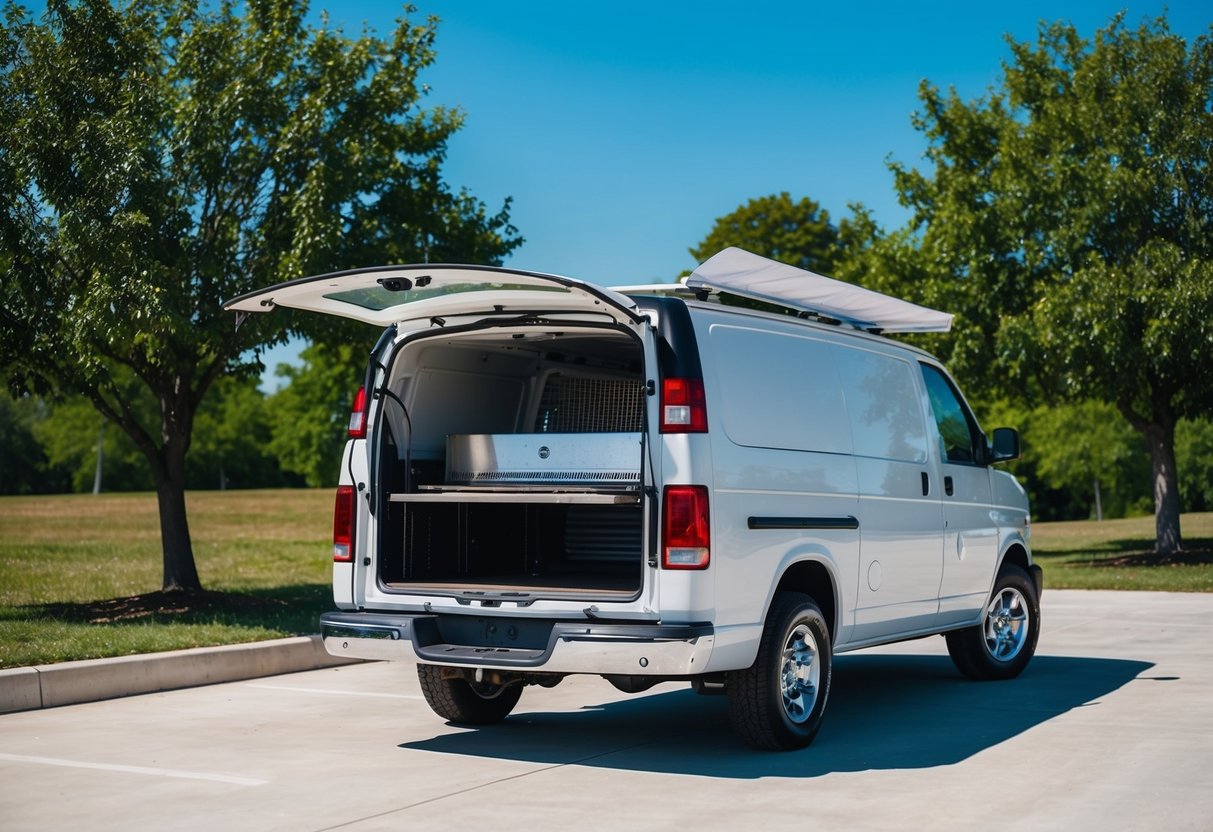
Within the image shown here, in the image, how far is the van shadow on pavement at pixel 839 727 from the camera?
7.09 metres

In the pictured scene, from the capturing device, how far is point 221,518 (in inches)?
1658

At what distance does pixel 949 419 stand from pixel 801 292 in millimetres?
1809

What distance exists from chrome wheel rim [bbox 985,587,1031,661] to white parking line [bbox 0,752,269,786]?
551 cm

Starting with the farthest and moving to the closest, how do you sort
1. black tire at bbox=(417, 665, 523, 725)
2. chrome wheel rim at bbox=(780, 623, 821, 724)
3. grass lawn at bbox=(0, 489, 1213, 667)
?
grass lawn at bbox=(0, 489, 1213, 667) < black tire at bbox=(417, 665, 523, 725) < chrome wheel rim at bbox=(780, 623, 821, 724)

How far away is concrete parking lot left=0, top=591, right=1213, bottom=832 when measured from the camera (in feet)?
19.3

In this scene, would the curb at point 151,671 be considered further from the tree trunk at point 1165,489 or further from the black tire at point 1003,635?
the tree trunk at point 1165,489

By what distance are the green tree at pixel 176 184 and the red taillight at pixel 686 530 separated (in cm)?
696

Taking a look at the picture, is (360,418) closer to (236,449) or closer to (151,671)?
(151,671)

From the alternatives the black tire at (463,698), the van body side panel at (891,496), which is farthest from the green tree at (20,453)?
the van body side panel at (891,496)

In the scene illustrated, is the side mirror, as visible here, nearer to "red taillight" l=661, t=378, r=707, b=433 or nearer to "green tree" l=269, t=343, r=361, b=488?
"red taillight" l=661, t=378, r=707, b=433

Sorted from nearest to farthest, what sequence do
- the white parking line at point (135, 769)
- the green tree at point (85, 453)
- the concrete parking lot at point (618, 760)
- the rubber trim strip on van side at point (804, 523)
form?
the concrete parking lot at point (618, 760), the white parking line at point (135, 769), the rubber trim strip on van side at point (804, 523), the green tree at point (85, 453)

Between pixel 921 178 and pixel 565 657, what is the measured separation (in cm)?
1949

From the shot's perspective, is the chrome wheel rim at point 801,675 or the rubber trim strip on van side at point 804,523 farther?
the chrome wheel rim at point 801,675

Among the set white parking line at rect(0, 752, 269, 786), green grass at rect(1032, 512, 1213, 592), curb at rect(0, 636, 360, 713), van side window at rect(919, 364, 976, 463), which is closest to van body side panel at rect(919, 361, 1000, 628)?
van side window at rect(919, 364, 976, 463)
